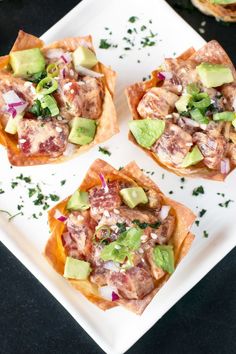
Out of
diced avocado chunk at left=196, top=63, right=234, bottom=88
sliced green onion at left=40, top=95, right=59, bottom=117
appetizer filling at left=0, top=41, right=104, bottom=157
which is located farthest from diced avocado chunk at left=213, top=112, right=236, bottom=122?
sliced green onion at left=40, top=95, right=59, bottom=117

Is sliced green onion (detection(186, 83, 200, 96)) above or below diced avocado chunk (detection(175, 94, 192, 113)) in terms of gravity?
above

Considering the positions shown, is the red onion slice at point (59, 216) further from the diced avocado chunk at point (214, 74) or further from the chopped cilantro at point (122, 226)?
the diced avocado chunk at point (214, 74)

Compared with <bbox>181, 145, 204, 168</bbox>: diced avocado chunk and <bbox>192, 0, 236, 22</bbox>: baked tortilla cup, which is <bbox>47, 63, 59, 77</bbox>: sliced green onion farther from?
<bbox>192, 0, 236, 22</bbox>: baked tortilla cup

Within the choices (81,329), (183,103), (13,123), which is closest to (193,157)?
(183,103)

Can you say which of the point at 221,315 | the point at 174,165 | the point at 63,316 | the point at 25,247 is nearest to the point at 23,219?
the point at 25,247

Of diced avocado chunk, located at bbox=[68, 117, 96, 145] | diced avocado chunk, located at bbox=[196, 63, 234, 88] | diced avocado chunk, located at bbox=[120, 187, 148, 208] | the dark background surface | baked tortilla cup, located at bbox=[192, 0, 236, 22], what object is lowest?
the dark background surface

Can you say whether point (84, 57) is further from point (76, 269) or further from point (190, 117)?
point (76, 269)

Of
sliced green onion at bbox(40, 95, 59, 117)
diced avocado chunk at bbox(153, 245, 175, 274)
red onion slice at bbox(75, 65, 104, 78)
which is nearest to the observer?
diced avocado chunk at bbox(153, 245, 175, 274)

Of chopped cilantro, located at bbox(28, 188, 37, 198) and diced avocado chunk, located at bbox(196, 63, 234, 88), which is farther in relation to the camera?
chopped cilantro, located at bbox(28, 188, 37, 198)

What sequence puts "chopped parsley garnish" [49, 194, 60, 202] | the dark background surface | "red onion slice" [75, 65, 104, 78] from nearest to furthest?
"red onion slice" [75, 65, 104, 78] < "chopped parsley garnish" [49, 194, 60, 202] < the dark background surface
